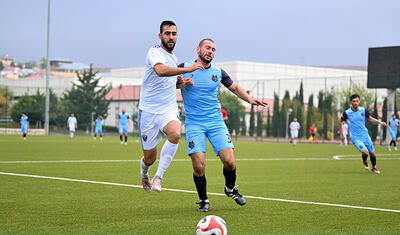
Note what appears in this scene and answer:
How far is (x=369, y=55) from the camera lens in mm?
49938

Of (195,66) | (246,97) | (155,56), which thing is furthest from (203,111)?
(155,56)

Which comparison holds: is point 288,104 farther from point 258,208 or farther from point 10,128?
point 258,208

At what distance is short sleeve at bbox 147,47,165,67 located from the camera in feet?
27.1

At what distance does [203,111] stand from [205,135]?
1.15 feet

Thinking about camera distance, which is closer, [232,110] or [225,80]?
[225,80]

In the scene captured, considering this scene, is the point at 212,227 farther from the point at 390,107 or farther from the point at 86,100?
the point at 86,100

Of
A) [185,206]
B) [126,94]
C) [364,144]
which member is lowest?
[185,206]

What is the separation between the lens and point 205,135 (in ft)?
29.0

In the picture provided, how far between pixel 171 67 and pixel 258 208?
2452 millimetres

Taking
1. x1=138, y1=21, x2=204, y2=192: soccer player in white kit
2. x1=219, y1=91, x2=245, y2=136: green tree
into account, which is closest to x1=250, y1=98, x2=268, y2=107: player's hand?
x1=138, y1=21, x2=204, y2=192: soccer player in white kit

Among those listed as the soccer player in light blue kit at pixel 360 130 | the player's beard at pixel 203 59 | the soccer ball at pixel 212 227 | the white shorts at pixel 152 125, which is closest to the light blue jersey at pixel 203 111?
the player's beard at pixel 203 59

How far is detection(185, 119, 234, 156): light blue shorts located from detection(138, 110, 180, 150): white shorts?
0.86 feet

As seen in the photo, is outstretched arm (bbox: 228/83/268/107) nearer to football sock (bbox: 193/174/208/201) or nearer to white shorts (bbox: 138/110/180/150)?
white shorts (bbox: 138/110/180/150)

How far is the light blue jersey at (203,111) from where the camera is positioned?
8.77 meters
